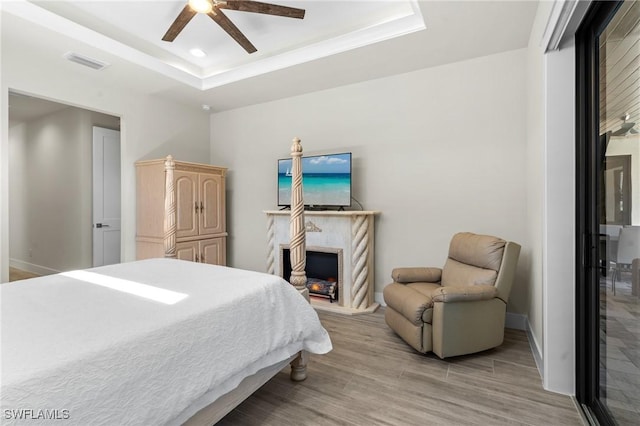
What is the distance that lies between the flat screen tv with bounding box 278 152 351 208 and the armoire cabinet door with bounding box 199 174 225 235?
3.73 ft

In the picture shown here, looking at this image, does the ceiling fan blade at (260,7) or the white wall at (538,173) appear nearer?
the white wall at (538,173)

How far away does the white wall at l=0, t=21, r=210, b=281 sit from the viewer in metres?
2.96

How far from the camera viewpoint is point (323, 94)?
412cm

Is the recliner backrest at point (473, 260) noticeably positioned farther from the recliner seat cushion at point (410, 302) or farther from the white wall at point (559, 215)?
the white wall at point (559, 215)

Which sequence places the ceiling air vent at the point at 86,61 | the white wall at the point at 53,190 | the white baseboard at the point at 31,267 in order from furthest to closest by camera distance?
the white baseboard at the point at 31,267, the white wall at the point at 53,190, the ceiling air vent at the point at 86,61

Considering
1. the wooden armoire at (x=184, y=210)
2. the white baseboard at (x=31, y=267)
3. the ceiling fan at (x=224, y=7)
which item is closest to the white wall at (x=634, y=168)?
the ceiling fan at (x=224, y=7)

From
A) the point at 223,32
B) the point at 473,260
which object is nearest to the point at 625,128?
the point at 473,260

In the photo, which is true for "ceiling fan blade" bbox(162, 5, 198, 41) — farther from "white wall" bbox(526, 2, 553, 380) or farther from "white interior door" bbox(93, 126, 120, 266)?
"white interior door" bbox(93, 126, 120, 266)

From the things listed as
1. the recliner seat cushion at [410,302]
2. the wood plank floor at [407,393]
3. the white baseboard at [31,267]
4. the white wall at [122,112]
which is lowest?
the wood plank floor at [407,393]

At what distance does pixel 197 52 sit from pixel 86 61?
3.58 feet

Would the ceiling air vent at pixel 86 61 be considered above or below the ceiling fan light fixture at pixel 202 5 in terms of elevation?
above

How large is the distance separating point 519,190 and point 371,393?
2398 mm

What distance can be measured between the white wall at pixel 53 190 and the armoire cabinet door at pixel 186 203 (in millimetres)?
1717

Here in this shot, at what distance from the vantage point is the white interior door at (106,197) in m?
4.62
